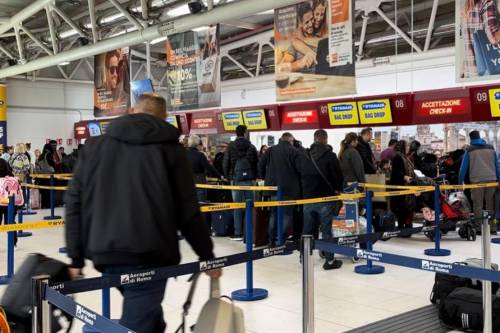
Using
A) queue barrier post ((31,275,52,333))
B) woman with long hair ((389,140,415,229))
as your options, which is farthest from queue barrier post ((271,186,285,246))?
queue barrier post ((31,275,52,333))

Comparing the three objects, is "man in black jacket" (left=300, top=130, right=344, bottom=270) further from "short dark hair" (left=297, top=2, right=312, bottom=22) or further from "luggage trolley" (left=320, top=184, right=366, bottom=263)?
"short dark hair" (left=297, top=2, right=312, bottom=22)

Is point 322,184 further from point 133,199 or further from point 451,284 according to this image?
point 133,199

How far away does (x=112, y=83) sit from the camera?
40.0 ft

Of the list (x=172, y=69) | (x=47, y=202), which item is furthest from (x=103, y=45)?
(x=47, y=202)

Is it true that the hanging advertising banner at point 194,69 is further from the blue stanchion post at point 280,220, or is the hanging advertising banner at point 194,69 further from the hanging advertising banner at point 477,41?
the hanging advertising banner at point 477,41

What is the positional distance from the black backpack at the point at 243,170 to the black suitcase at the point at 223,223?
0.86 metres

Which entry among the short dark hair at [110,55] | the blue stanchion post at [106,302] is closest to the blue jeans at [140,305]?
the blue stanchion post at [106,302]

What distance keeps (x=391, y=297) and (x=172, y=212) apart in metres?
3.71

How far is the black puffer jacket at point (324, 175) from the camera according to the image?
7023 millimetres

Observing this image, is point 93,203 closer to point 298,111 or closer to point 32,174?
point 298,111

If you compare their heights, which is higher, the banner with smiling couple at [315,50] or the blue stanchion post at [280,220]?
the banner with smiling couple at [315,50]

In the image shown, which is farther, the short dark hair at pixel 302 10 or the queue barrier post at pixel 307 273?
the short dark hair at pixel 302 10

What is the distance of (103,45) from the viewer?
11852mm

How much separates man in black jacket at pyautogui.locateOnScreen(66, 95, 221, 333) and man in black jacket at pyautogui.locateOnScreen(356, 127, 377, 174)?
21.3 feet
